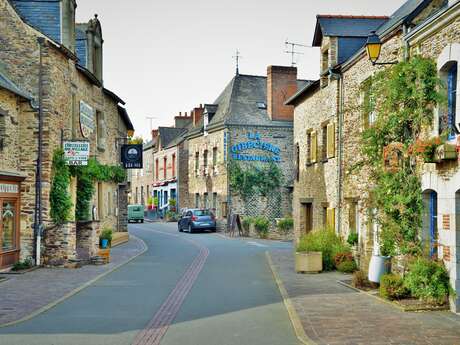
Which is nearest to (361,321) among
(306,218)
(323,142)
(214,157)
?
(323,142)

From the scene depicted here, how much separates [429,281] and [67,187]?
12361 mm

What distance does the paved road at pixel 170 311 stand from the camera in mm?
9188

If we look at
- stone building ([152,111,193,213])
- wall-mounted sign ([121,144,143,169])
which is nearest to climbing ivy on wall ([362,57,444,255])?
wall-mounted sign ([121,144,143,169])

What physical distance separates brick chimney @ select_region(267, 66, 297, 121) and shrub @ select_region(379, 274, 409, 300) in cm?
2797

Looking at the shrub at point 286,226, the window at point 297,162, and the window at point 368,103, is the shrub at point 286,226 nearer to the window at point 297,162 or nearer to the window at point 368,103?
the window at point 297,162

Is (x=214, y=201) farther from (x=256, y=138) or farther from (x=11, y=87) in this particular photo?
(x=11, y=87)

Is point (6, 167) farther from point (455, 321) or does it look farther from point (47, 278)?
point (455, 321)

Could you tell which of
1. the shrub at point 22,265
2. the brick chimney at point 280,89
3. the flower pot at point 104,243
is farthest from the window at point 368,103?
the brick chimney at point 280,89

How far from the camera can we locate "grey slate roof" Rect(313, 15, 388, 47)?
1972 centimetres

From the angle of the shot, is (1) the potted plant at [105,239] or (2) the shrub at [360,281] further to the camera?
(1) the potted plant at [105,239]

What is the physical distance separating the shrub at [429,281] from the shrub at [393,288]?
0.64 m

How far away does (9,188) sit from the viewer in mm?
17688

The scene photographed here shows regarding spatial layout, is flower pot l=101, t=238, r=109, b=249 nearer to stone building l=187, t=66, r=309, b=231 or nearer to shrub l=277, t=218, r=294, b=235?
shrub l=277, t=218, r=294, b=235

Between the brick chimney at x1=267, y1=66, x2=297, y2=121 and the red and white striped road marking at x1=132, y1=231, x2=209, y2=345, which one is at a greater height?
the brick chimney at x1=267, y1=66, x2=297, y2=121
